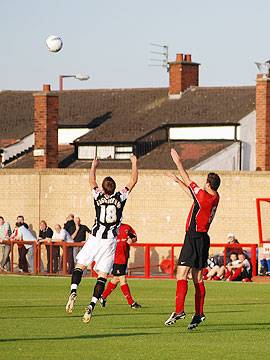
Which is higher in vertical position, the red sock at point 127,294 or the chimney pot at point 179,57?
the chimney pot at point 179,57

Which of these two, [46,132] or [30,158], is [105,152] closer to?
[30,158]

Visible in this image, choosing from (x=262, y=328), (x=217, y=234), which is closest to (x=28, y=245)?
(x=217, y=234)

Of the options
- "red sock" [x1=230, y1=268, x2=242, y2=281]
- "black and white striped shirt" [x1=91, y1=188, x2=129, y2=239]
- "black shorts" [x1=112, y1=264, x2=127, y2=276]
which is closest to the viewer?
"black and white striped shirt" [x1=91, y1=188, x2=129, y2=239]

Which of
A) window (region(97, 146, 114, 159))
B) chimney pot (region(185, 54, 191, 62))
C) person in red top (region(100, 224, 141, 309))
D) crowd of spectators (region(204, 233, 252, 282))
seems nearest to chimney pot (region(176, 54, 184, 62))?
chimney pot (region(185, 54, 191, 62))

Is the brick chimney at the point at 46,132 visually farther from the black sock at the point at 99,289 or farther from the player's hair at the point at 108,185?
the black sock at the point at 99,289

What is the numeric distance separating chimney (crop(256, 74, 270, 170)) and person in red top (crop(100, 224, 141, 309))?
88.1ft

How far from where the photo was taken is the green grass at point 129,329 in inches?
571

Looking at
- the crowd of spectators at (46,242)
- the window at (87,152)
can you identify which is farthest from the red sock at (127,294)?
the window at (87,152)

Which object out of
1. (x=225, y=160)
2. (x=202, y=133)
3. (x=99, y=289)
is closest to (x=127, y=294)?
(x=99, y=289)

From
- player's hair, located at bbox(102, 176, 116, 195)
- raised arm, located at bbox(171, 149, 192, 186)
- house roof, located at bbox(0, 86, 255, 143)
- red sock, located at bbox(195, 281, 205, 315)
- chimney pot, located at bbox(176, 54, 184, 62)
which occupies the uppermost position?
chimney pot, located at bbox(176, 54, 184, 62)

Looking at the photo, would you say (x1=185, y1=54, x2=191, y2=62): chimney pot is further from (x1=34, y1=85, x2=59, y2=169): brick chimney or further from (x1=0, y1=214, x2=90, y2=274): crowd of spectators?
(x1=0, y1=214, x2=90, y2=274): crowd of spectators

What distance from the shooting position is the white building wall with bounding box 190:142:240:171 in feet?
176

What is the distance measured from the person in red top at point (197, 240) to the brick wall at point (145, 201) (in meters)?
25.6

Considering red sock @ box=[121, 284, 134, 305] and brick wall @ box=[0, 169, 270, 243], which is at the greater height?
brick wall @ box=[0, 169, 270, 243]
